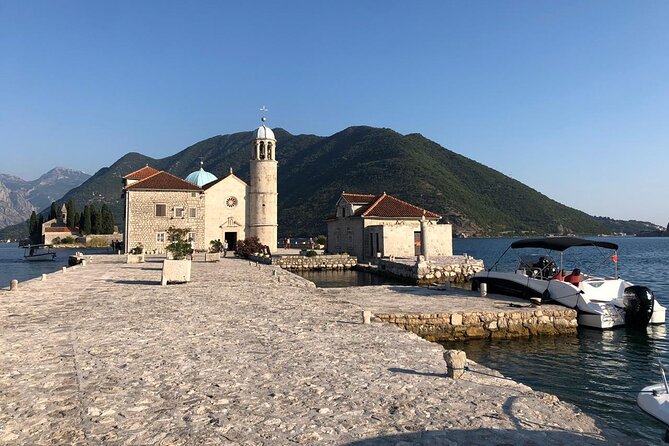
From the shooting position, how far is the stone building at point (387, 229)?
38812 mm

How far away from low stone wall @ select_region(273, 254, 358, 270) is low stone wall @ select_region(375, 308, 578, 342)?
987 inches

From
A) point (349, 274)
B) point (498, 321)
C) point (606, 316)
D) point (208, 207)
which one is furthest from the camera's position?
point (208, 207)

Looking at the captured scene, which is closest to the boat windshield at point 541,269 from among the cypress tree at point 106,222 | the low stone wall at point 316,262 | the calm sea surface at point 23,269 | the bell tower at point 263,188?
the low stone wall at point 316,262

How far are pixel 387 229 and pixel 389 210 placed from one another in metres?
3.52

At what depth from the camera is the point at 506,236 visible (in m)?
122

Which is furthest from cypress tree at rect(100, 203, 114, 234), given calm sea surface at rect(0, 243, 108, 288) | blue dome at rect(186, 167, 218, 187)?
blue dome at rect(186, 167, 218, 187)

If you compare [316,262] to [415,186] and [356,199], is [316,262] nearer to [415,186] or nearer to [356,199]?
[356,199]

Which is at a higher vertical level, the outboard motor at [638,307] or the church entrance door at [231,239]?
the church entrance door at [231,239]

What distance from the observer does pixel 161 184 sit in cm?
4472

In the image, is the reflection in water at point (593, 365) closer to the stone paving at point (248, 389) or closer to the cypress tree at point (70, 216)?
the stone paving at point (248, 389)

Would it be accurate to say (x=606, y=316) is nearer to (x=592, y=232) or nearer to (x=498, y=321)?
(x=498, y=321)

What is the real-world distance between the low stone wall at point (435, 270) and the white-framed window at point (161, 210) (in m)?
23.9

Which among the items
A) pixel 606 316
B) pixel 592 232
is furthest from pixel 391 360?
pixel 592 232

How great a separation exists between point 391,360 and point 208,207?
44080mm
